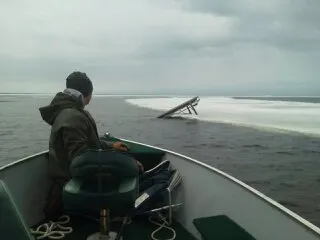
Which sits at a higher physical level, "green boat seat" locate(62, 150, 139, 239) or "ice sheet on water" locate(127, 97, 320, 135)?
"green boat seat" locate(62, 150, 139, 239)

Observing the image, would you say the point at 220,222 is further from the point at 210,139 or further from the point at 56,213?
the point at 210,139

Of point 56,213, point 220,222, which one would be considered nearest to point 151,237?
point 220,222

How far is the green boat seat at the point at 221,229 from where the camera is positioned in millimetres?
2602

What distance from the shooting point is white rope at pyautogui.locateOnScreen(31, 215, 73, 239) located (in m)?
3.32

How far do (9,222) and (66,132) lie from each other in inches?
56.1

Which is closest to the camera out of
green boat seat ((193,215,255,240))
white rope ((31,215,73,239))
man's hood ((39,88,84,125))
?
green boat seat ((193,215,255,240))

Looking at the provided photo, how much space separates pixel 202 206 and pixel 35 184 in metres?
1.88

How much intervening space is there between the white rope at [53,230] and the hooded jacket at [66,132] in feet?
1.14

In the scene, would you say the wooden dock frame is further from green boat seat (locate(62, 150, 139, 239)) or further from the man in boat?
green boat seat (locate(62, 150, 139, 239))

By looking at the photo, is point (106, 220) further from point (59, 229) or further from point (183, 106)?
point (183, 106)

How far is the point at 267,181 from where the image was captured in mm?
9758

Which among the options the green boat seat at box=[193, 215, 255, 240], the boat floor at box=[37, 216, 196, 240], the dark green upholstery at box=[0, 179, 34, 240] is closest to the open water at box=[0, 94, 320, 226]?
the boat floor at box=[37, 216, 196, 240]

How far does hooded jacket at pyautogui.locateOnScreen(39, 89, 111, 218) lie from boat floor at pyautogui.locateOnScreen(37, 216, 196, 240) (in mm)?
448

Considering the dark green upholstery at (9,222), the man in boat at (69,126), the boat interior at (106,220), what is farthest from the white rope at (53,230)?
the dark green upholstery at (9,222)
